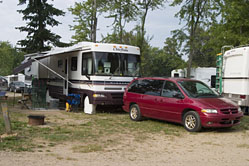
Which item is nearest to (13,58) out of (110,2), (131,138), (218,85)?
(110,2)

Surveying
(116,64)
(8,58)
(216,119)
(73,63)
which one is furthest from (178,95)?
(8,58)

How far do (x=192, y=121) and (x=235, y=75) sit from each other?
17.0 ft

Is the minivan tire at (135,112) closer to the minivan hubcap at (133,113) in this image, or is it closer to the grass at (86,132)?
the minivan hubcap at (133,113)

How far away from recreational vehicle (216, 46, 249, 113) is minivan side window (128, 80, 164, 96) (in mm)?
4235

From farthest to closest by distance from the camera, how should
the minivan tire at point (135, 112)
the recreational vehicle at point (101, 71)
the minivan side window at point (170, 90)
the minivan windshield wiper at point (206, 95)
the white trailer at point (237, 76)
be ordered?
1. the recreational vehicle at point (101, 71)
2. the white trailer at point (237, 76)
3. the minivan tire at point (135, 112)
4. the minivan side window at point (170, 90)
5. the minivan windshield wiper at point (206, 95)

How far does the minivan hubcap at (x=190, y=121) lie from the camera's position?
31.0 feet

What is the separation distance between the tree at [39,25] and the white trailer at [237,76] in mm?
16174

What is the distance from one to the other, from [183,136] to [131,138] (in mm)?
1589

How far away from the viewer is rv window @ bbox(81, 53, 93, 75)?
1320cm

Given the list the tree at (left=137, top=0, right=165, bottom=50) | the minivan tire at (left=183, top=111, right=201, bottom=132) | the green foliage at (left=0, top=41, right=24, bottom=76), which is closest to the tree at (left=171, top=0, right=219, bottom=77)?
the tree at (left=137, top=0, right=165, bottom=50)

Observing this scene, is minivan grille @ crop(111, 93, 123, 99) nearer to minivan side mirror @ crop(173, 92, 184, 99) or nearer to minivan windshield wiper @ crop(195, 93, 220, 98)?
minivan side mirror @ crop(173, 92, 184, 99)

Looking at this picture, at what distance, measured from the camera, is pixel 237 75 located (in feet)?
44.0

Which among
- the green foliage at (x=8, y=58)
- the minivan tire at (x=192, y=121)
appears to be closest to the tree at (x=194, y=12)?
the minivan tire at (x=192, y=121)

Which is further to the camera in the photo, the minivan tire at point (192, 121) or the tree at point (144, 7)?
the tree at point (144, 7)
